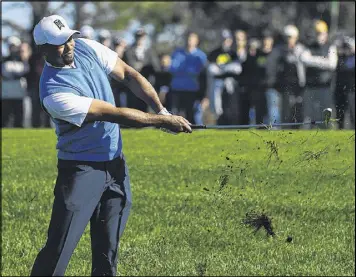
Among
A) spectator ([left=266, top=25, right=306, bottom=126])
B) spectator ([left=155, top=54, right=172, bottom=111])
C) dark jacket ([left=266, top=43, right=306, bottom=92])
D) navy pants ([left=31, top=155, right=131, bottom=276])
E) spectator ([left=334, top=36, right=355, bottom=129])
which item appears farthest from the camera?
spectator ([left=155, top=54, right=172, bottom=111])

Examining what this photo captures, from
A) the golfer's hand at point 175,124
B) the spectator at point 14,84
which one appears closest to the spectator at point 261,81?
the spectator at point 14,84

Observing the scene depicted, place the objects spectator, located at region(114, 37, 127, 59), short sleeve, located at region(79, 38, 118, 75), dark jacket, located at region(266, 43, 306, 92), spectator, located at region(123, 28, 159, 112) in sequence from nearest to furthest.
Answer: short sleeve, located at region(79, 38, 118, 75) → dark jacket, located at region(266, 43, 306, 92) → spectator, located at region(114, 37, 127, 59) → spectator, located at region(123, 28, 159, 112)

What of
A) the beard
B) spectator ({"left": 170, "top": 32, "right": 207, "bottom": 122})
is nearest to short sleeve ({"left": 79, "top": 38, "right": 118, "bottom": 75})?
Result: the beard

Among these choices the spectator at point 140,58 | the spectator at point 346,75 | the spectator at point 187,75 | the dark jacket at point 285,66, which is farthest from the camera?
the spectator at point 140,58

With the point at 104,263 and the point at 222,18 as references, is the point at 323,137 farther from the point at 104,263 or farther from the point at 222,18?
the point at 222,18

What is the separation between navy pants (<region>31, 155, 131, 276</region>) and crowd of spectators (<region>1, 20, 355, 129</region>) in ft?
23.4

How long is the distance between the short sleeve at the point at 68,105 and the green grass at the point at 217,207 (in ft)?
8.44

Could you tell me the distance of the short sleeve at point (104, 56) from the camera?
734 cm

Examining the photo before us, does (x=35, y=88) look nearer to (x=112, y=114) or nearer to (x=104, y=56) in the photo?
(x=104, y=56)

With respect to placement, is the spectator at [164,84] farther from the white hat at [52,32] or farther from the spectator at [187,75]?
the white hat at [52,32]

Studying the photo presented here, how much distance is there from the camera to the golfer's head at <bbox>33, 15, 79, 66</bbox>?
6804mm

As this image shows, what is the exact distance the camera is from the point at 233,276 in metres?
9.39

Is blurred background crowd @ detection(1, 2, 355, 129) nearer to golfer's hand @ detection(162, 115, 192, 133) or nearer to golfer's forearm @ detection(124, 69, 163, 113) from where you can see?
golfer's forearm @ detection(124, 69, 163, 113)

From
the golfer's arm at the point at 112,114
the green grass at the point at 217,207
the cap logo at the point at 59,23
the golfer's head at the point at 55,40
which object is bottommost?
the green grass at the point at 217,207
